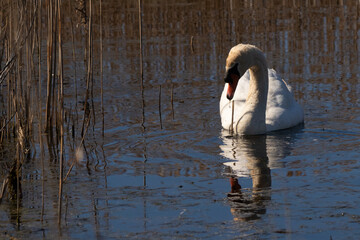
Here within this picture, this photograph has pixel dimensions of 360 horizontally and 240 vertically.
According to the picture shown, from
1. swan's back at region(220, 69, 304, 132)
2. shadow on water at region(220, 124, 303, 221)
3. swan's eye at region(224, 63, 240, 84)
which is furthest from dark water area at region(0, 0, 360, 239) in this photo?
swan's eye at region(224, 63, 240, 84)

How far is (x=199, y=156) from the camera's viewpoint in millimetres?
8164

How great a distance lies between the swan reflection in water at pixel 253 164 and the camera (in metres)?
6.27

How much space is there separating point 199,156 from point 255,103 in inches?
65.0

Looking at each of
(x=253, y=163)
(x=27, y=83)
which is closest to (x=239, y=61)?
(x=253, y=163)

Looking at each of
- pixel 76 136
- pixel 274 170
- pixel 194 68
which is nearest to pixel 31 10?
pixel 76 136

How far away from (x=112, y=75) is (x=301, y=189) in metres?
6.65

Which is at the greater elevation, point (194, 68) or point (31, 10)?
point (31, 10)

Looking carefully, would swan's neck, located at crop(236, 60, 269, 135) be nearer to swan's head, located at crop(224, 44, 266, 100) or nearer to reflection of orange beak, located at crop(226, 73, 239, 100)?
swan's head, located at crop(224, 44, 266, 100)

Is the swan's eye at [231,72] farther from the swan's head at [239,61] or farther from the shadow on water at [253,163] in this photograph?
the shadow on water at [253,163]

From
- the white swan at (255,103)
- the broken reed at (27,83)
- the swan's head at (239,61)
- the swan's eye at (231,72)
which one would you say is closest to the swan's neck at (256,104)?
the white swan at (255,103)

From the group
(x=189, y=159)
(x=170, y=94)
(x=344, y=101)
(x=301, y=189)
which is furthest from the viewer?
(x=170, y=94)

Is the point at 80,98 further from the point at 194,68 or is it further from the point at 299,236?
the point at 299,236

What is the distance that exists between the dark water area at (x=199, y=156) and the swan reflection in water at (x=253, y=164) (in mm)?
17

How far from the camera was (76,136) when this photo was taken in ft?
30.3
